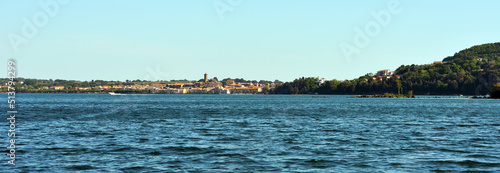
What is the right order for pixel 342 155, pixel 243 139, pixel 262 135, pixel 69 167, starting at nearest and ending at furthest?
pixel 69 167
pixel 342 155
pixel 243 139
pixel 262 135

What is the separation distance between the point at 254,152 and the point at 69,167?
10377 mm

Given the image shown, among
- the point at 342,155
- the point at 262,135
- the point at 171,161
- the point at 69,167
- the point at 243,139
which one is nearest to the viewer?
the point at 69,167

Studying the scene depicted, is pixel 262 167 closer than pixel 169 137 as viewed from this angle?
Yes

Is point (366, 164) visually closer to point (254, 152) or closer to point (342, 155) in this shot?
point (342, 155)

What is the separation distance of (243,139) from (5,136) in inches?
717

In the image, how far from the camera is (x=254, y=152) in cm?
2972

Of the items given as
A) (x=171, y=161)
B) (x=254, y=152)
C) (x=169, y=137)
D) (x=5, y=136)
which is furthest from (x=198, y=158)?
(x=5, y=136)

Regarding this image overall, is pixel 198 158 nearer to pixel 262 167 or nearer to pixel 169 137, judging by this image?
pixel 262 167

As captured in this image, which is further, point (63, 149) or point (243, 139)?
point (243, 139)

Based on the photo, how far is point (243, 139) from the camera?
37.3 metres

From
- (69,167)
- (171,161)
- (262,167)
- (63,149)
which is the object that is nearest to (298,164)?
(262,167)

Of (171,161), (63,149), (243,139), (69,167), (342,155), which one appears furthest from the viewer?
(243,139)

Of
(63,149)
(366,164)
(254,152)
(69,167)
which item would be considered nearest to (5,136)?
(63,149)

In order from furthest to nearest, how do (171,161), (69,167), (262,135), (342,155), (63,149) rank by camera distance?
(262,135), (63,149), (342,155), (171,161), (69,167)
